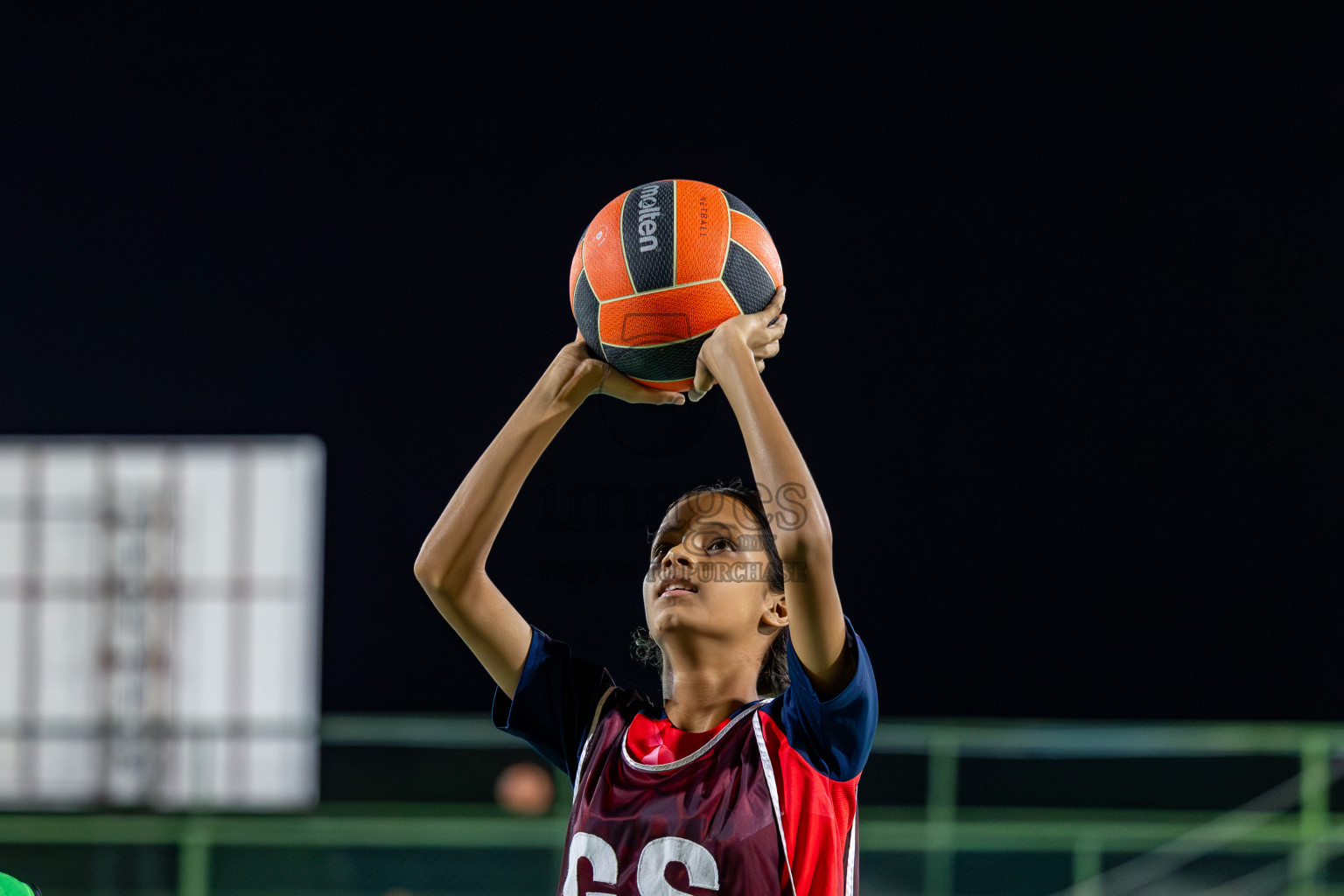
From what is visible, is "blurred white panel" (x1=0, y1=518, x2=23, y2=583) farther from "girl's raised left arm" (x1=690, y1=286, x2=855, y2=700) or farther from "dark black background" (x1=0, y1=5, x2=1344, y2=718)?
"girl's raised left arm" (x1=690, y1=286, x2=855, y2=700)

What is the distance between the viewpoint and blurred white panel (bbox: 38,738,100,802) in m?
6.87

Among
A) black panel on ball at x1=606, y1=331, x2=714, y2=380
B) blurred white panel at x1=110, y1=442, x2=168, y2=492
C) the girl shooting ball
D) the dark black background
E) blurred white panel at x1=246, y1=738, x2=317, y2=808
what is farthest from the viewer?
blurred white panel at x1=110, y1=442, x2=168, y2=492

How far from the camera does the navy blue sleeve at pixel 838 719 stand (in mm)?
1529

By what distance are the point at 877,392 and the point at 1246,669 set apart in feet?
8.17

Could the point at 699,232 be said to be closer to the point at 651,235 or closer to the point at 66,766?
the point at 651,235

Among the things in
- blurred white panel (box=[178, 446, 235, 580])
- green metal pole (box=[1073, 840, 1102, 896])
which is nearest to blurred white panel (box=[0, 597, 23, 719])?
blurred white panel (box=[178, 446, 235, 580])

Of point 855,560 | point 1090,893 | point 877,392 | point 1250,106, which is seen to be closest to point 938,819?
point 1090,893

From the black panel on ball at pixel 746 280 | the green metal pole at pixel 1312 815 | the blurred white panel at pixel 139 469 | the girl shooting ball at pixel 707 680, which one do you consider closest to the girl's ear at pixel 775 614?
the girl shooting ball at pixel 707 680

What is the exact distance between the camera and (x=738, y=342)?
170 cm

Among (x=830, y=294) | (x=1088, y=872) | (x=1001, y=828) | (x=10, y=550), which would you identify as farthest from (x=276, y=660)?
(x=1088, y=872)

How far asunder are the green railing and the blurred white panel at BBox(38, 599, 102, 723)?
2507 mm

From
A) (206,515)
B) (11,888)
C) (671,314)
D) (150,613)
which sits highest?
(671,314)

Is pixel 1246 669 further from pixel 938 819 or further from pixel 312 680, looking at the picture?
pixel 312 680

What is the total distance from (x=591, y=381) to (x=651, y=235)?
0.27 m
